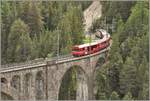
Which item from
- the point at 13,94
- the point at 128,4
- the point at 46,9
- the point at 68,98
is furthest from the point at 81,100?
the point at 46,9

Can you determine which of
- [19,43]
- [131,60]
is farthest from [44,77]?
[19,43]

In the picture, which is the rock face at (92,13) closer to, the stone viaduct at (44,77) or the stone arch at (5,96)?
the stone viaduct at (44,77)

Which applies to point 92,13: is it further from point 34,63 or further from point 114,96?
point 114,96

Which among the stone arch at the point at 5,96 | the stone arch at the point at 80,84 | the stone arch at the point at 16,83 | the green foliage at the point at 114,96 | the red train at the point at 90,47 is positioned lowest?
the stone arch at the point at 80,84

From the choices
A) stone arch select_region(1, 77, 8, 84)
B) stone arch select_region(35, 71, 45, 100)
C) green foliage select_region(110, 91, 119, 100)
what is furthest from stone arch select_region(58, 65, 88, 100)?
stone arch select_region(1, 77, 8, 84)

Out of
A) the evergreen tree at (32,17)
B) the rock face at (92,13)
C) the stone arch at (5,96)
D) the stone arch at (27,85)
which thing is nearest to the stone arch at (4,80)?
the stone arch at (5,96)

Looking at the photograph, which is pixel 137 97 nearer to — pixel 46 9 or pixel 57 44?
pixel 57 44

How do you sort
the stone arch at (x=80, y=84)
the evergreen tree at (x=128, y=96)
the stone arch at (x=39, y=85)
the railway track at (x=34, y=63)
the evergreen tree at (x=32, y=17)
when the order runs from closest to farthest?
the railway track at (x=34, y=63)
the evergreen tree at (x=128, y=96)
the stone arch at (x=39, y=85)
the stone arch at (x=80, y=84)
the evergreen tree at (x=32, y=17)
